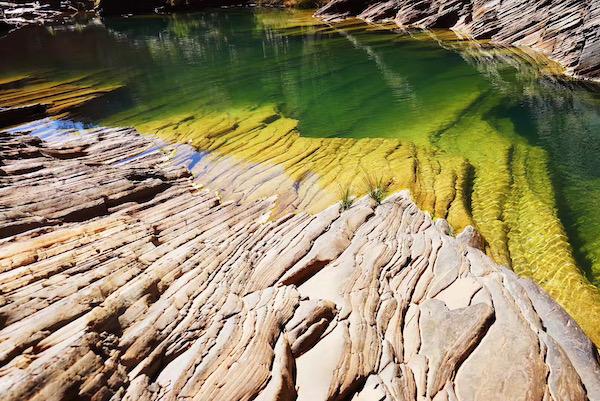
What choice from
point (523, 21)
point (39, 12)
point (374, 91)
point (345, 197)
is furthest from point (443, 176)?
point (39, 12)

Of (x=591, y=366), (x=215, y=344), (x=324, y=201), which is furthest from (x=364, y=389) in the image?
(x=324, y=201)

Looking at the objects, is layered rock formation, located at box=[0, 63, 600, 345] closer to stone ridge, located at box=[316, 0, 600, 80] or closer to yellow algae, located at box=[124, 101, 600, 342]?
yellow algae, located at box=[124, 101, 600, 342]

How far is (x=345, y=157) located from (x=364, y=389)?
8.44m

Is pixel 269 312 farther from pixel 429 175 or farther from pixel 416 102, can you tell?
pixel 416 102

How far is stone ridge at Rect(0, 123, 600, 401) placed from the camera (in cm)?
492

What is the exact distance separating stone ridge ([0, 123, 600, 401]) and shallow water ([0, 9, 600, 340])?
2200mm

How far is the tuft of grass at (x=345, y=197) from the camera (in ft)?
30.3

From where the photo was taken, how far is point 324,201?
10055 mm

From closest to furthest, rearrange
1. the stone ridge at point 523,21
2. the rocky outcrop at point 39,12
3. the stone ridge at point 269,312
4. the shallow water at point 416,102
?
the stone ridge at point 269,312
the shallow water at point 416,102
the stone ridge at point 523,21
the rocky outcrop at point 39,12

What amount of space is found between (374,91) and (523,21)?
14.5m

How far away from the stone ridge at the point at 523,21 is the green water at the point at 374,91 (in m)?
2.01

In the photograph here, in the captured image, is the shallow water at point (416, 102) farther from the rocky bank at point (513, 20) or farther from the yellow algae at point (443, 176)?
the rocky bank at point (513, 20)

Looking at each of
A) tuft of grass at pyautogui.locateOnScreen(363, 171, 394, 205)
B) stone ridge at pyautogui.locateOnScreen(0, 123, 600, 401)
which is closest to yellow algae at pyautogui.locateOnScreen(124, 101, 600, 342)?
tuft of grass at pyautogui.locateOnScreen(363, 171, 394, 205)

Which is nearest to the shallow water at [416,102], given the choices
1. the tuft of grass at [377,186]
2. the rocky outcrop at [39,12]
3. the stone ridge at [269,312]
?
the tuft of grass at [377,186]
